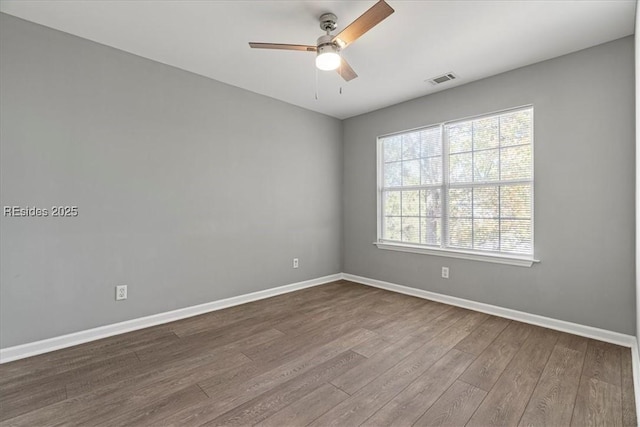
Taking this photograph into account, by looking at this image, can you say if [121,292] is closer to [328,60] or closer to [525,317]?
[328,60]

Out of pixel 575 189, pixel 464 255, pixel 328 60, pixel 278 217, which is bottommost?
pixel 464 255

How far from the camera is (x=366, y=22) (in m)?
1.93

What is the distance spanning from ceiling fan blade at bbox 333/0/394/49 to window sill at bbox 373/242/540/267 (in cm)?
266

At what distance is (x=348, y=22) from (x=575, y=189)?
2567 mm

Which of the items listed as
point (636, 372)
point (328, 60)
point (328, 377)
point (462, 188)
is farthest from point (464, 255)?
point (328, 60)

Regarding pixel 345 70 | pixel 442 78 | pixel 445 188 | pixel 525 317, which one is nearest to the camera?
pixel 345 70

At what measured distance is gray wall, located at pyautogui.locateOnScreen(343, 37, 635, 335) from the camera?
2.52 meters

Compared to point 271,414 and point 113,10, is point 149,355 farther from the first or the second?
point 113,10

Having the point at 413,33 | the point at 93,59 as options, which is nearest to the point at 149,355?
the point at 93,59

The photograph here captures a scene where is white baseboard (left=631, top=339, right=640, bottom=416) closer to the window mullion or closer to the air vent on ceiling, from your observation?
the window mullion

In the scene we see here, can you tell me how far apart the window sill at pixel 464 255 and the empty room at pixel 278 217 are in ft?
0.09

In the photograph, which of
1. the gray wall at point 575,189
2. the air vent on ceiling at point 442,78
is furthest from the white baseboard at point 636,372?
the air vent on ceiling at point 442,78

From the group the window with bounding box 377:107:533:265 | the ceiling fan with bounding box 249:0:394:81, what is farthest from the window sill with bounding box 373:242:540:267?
the ceiling fan with bounding box 249:0:394:81

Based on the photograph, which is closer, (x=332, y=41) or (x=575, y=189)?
(x=332, y=41)
